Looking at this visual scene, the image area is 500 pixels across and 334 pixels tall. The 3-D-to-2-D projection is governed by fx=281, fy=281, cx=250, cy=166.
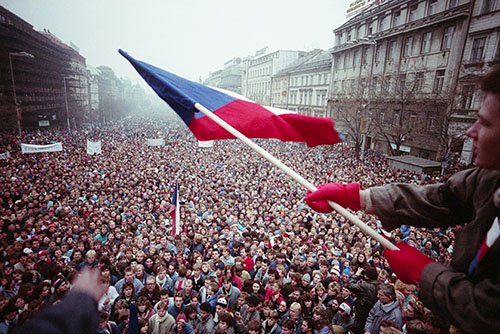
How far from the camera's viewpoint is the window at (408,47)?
1089 inches

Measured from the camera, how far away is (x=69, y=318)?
1208 mm

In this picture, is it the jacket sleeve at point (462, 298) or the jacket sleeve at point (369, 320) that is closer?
the jacket sleeve at point (462, 298)

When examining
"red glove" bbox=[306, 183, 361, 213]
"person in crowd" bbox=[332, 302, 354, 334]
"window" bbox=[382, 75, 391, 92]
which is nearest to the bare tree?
"window" bbox=[382, 75, 391, 92]

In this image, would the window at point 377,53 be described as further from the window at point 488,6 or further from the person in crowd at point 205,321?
the person in crowd at point 205,321

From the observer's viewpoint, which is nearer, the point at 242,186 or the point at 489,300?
the point at 489,300

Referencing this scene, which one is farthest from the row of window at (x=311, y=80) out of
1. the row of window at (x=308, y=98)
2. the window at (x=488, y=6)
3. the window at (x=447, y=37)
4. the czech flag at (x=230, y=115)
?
the czech flag at (x=230, y=115)

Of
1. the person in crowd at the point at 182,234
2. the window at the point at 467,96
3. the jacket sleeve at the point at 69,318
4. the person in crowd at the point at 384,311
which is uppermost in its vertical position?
the window at the point at 467,96

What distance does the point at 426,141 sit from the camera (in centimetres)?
2470

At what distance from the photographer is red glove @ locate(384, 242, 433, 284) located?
143 cm

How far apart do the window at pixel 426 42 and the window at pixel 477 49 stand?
13.8ft

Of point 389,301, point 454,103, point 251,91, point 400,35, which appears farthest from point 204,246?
point 251,91

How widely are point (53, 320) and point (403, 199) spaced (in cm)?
182

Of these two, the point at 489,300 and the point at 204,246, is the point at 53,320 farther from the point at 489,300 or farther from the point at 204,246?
the point at 204,246

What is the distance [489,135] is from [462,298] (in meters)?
0.68
